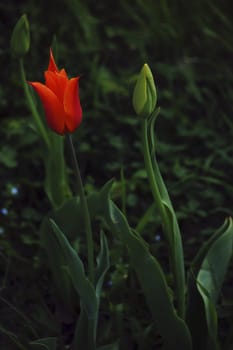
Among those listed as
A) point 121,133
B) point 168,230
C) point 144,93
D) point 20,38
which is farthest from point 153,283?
point 121,133

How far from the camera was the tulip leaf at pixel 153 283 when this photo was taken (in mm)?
1352

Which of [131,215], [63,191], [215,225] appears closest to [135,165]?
[131,215]

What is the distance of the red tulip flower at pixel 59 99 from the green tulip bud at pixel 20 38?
326mm

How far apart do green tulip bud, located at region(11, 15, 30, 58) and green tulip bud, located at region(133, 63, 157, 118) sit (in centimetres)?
39

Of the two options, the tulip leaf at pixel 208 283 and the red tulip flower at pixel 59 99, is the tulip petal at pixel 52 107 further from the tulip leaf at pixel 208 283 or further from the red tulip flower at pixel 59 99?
the tulip leaf at pixel 208 283

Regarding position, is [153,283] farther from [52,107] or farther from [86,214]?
[52,107]

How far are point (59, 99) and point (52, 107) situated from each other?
0.02 meters

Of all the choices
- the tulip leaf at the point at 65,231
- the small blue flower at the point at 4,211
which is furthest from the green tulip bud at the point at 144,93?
the small blue flower at the point at 4,211

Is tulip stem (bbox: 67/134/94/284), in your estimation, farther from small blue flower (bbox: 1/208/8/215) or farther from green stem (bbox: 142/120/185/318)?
small blue flower (bbox: 1/208/8/215)

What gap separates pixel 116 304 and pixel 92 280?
170 millimetres

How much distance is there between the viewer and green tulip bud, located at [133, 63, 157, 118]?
129 cm

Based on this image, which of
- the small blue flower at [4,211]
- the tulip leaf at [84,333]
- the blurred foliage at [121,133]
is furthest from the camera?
the small blue flower at [4,211]

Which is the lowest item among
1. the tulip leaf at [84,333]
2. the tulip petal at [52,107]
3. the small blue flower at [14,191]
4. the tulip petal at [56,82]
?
the small blue flower at [14,191]

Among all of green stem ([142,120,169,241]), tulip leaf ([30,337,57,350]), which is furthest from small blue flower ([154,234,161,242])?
tulip leaf ([30,337,57,350])
